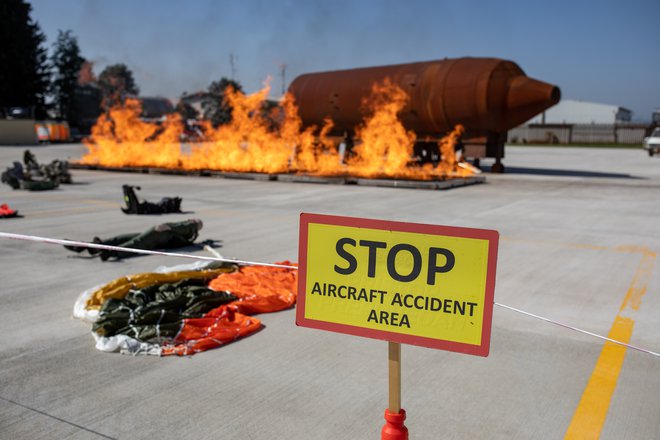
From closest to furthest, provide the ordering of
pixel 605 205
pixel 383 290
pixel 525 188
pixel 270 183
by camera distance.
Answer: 1. pixel 383 290
2. pixel 605 205
3. pixel 525 188
4. pixel 270 183

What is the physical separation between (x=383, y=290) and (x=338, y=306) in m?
0.26

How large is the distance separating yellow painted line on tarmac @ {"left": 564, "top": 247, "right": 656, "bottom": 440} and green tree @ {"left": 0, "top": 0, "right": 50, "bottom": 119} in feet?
185

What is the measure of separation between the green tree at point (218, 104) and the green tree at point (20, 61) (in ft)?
59.4

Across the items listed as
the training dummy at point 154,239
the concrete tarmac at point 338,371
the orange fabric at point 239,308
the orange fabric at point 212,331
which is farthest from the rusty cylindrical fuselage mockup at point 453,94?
the orange fabric at point 212,331

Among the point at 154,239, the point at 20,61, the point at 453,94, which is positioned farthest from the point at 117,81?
the point at 154,239

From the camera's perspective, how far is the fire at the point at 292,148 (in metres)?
20.3

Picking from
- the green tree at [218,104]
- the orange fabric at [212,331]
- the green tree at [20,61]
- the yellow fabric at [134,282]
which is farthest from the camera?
the green tree at [218,104]

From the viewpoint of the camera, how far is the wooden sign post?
2453 millimetres

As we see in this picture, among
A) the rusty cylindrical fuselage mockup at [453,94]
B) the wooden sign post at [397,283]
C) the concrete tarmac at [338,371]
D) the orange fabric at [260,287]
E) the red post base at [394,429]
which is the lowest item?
the concrete tarmac at [338,371]

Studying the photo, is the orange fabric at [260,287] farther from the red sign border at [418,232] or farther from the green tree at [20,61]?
the green tree at [20,61]

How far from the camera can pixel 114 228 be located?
973 centimetres

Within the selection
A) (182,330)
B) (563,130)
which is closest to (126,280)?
(182,330)

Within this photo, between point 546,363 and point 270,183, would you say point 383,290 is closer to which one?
point 546,363

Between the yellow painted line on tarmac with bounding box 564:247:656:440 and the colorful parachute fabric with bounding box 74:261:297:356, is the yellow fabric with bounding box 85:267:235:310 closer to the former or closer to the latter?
the colorful parachute fabric with bounding box 74:261:297:356
